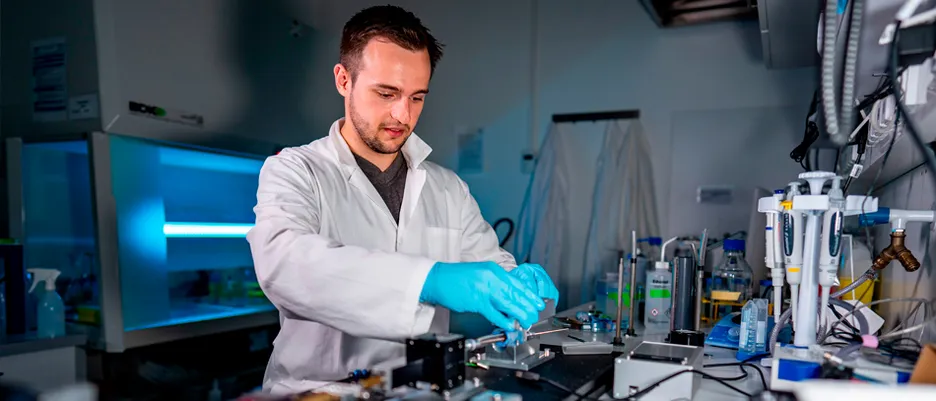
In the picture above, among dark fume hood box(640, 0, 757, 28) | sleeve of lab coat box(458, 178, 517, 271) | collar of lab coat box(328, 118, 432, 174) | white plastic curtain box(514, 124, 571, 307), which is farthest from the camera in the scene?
white plastic curtain box(514, 124, 571, 307)

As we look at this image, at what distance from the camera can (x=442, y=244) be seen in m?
1.76

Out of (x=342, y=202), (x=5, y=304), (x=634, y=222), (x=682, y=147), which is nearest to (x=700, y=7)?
(x=682, y=147)

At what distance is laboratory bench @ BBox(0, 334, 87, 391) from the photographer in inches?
71.0

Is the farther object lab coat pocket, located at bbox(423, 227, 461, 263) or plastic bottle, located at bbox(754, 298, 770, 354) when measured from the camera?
lab coat pocket, located at bbox(423, 227, 461, 263)

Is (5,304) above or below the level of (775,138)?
below

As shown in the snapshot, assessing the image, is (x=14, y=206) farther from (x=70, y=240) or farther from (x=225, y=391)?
(x=225, y=391)

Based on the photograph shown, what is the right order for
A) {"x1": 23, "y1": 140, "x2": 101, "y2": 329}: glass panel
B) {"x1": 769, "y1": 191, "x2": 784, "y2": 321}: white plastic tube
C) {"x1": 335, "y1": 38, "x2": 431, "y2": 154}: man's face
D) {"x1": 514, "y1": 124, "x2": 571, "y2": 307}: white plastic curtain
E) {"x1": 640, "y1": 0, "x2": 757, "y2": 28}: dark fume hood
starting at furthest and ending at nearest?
{"x1": 514, "y1": 124, "x2": 571, "y2": 307}: white plastic curtain, {"x1": 640, "y1": 0, "x2": 757, "y2": 28}: dark fume hood, {"x1": 23, "y1": 140, "x2": 101, "y2": 329}: glass panel, {"x1": 335, "y1": 38, "x2": 431, "y2": 154}: man's face, {"x1": 769, "y1": 191, "x2": 784, "y2": 321}: white plastic tube

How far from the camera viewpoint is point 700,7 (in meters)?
2.82

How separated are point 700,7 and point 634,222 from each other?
110 cm

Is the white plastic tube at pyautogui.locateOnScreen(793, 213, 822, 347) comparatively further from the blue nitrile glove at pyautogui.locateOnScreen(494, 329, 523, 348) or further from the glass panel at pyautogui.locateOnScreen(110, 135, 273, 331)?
the glass panel at pyautogui.locateOnScreen(110, 135, 273, 331)

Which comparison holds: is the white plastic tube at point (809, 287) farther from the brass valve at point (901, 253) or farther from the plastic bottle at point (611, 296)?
the plastic bottle at point (611, 296)

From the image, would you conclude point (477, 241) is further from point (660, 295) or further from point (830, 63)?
point (830, 63)

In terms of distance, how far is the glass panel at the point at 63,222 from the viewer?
2168 millimetres

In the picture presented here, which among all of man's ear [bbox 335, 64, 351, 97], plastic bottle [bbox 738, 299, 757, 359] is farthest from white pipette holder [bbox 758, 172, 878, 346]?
man's ear [bbox 335, 64, 351, 97]
